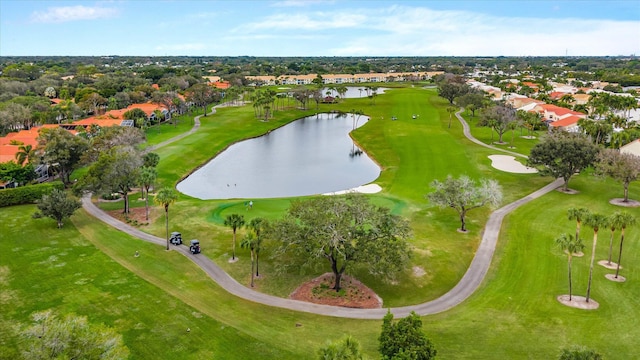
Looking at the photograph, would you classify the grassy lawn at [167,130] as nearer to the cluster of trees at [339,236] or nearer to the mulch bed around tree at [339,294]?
the cluster of trees at [339,236]

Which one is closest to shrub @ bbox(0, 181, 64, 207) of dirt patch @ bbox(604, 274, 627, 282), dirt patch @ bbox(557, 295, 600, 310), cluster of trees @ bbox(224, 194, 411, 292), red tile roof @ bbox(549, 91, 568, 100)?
cluster of trees @ bbox(224, 194, 411, 292)

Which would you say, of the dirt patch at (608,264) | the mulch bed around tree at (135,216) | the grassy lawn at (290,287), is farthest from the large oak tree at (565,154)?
the mulch bed around tree at (135,216)

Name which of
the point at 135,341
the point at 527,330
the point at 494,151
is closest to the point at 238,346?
the point at 135,341

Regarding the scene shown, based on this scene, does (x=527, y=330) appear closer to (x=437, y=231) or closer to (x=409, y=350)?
(x=409, y=350)

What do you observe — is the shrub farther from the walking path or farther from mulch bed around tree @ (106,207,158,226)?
mulch bed around tree @ (106,207,158,226)

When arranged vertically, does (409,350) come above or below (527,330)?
above

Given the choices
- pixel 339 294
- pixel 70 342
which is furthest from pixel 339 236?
pixel 70 342
